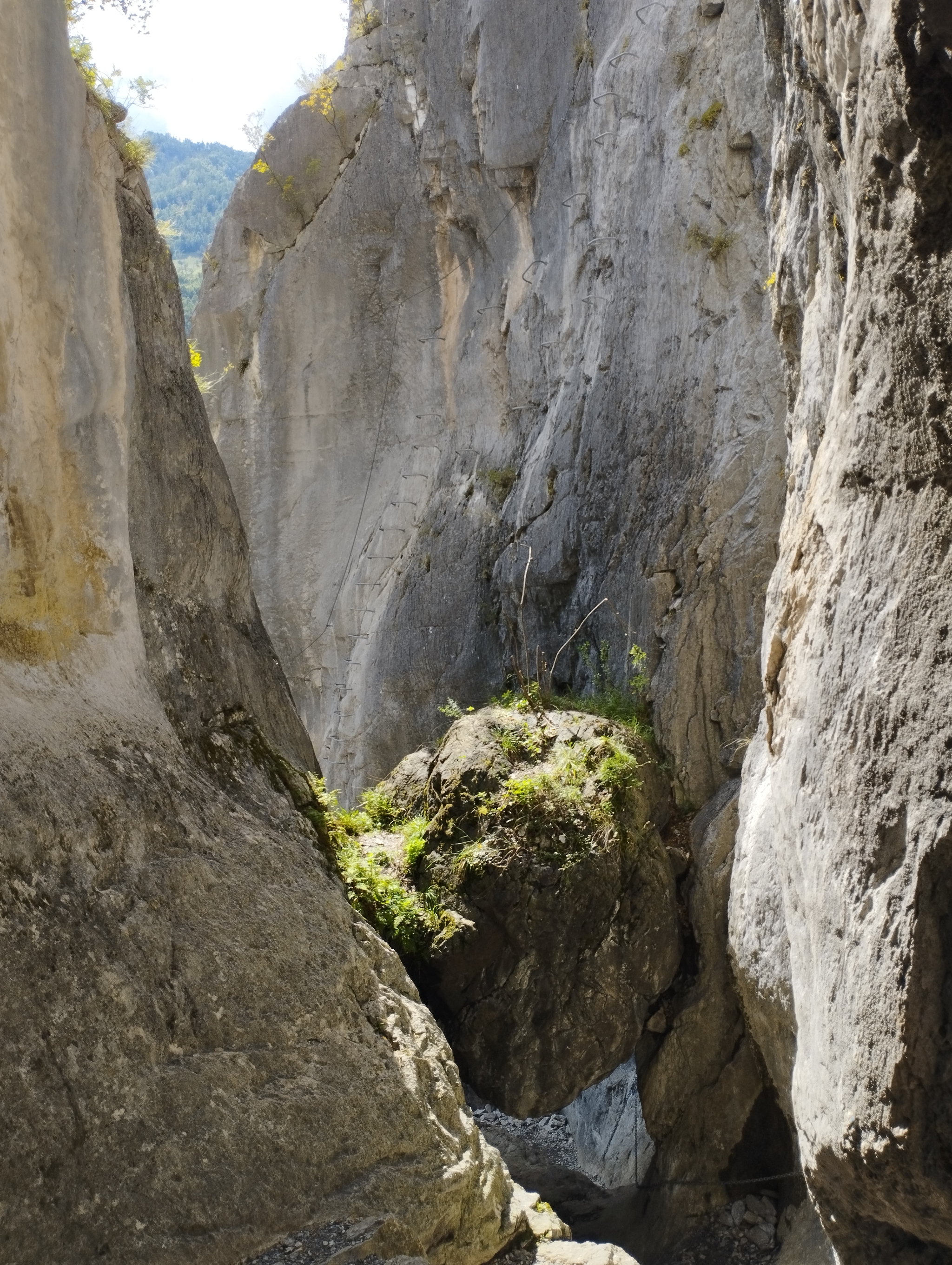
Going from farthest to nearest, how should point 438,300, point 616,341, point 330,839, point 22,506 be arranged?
1. point 438,300
2. point 616,341
3. point 330,839
4. point 22,506

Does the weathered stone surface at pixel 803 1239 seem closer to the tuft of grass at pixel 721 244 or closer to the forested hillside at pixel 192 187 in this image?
the tuft of grass at pixel 721 244

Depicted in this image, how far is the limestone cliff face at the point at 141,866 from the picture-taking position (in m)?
4.39

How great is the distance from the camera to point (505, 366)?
1409 cm

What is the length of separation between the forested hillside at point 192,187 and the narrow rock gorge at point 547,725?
30727 mm

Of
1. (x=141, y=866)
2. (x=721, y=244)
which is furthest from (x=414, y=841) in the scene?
(x=721, y=244)

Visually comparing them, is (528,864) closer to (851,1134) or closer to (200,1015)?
(200,1015)

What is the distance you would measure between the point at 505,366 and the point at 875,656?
10924 millimetres

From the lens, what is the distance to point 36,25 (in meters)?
5.91

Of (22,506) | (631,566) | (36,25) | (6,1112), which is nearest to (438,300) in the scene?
(631,566)

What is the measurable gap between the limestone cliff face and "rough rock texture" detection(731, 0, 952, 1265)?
216cm

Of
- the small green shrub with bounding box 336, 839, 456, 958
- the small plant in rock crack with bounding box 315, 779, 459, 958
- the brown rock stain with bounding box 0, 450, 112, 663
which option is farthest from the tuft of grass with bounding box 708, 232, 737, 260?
the brown rock stain with bounding box 0, 450, 112, 663

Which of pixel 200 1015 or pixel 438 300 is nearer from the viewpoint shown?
pixel 200 1015

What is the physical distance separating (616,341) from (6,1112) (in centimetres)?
906

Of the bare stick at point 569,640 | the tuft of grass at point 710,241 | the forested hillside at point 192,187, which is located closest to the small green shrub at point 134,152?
the tuft of grass at point 710,241
